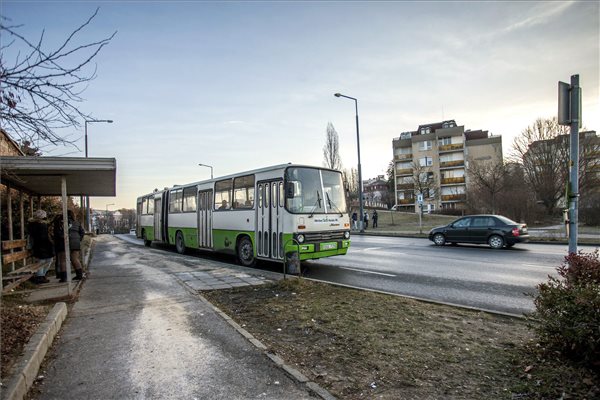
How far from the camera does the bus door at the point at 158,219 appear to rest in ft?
64.1

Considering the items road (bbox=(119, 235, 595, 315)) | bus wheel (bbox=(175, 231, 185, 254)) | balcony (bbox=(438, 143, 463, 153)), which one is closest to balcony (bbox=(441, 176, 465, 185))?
balcony (bbox=(438, 143, 463, 153))

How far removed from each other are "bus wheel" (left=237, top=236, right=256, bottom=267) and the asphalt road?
2.00m

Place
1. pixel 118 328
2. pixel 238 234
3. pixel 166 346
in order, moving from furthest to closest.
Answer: pixel 238 234, pixel 118 328, pixel 166 346

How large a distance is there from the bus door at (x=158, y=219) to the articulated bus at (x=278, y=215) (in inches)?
218

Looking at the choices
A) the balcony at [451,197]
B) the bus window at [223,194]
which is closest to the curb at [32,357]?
the bus window at [223,194]

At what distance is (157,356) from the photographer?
173 inches

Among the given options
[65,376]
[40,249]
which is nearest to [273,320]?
[65,376]

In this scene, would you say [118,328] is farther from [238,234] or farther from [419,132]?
[419,132]

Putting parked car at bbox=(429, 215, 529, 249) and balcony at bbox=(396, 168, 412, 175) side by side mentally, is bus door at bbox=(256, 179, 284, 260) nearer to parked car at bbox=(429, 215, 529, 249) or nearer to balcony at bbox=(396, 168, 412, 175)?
parked car at bbox=(429, 215, 529, 249)

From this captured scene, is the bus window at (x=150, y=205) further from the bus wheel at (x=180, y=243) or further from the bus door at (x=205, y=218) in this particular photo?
the bus door at (x=205, y=218)

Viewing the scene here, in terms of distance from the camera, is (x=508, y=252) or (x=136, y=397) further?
(x=508, y=252)

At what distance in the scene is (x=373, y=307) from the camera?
6.39 meters

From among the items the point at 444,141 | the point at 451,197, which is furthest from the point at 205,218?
the point at 444,141

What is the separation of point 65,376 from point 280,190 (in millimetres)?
7458
